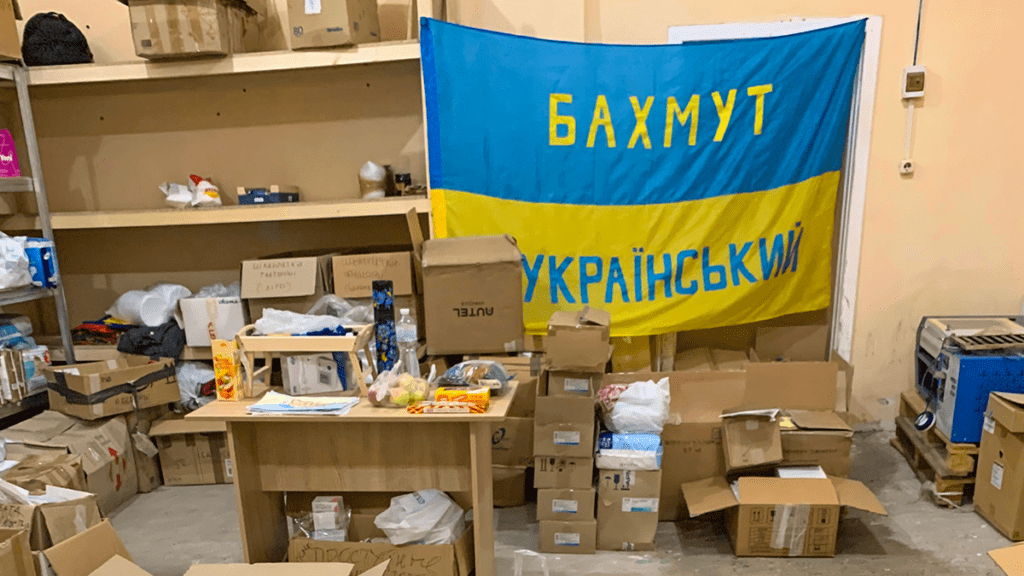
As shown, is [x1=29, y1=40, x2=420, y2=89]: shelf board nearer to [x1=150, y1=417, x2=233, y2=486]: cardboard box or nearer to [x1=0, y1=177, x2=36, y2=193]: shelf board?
[x1=0, y1=177, x2=36, y2=193]: shelf board

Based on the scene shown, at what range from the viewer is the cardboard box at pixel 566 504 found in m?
2.19

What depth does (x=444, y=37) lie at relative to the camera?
2.43 m

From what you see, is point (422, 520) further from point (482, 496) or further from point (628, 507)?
point (628, 507)

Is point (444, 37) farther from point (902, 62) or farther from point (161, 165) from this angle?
point (902, 62)

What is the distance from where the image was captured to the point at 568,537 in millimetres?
2207

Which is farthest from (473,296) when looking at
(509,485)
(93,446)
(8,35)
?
(8,35)

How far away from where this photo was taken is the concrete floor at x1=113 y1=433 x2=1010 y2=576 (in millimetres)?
2090

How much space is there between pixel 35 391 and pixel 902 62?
409 cm

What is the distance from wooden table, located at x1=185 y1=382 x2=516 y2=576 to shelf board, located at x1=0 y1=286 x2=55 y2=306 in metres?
1.42

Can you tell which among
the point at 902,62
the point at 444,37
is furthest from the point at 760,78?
the point at 444,37

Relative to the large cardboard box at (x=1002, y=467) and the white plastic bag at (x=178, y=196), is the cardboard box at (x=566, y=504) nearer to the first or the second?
the large cardboard box at (x=1002, y=467)

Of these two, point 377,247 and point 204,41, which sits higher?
point 204,41

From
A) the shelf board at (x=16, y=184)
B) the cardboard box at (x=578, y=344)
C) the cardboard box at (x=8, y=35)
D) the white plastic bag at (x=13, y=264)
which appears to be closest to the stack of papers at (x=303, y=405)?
the cardboard box at (x=578, y=344)

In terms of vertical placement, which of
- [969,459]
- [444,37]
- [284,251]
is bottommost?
[969,459]
